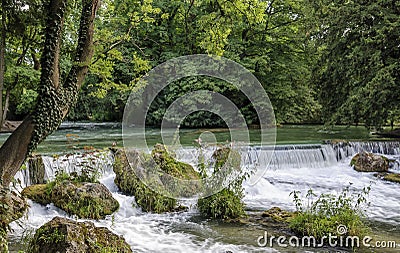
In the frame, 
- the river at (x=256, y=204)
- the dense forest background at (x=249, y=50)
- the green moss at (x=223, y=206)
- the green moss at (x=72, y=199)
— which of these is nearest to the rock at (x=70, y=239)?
the river at (x=256, y=204)

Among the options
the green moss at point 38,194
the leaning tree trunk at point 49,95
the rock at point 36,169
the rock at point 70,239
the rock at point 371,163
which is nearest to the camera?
the leaning tree trunk at point 49,95

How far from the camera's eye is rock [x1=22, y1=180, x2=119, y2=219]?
22.1ft

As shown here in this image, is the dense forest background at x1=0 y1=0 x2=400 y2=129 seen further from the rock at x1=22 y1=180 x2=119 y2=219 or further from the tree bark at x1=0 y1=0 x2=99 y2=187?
the rock at x1=22 y1=180 x2=119 y2=219

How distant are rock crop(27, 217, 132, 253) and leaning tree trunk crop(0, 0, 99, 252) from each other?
1.38 feet

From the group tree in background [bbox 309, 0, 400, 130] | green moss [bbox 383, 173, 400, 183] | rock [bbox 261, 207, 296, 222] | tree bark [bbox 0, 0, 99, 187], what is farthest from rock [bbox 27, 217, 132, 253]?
tree in background [bbox 309, 0, 400, 130]

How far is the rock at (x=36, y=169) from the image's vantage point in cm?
836

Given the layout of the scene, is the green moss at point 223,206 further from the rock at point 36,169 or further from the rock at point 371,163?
the rock at point 371,163

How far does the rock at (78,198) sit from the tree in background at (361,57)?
31.7ft

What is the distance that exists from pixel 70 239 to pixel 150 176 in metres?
4.10

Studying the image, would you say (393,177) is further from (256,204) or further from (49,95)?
(49,95)

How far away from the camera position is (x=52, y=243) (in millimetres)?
3873

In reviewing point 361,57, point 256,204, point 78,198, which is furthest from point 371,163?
point 78,198

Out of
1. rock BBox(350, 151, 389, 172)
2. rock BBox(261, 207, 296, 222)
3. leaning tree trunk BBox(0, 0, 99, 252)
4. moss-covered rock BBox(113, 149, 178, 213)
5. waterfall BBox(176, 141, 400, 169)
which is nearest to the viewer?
leaning tree trunk BBox(0, 0, 99, 252)

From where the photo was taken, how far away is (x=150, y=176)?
7.93 meters
